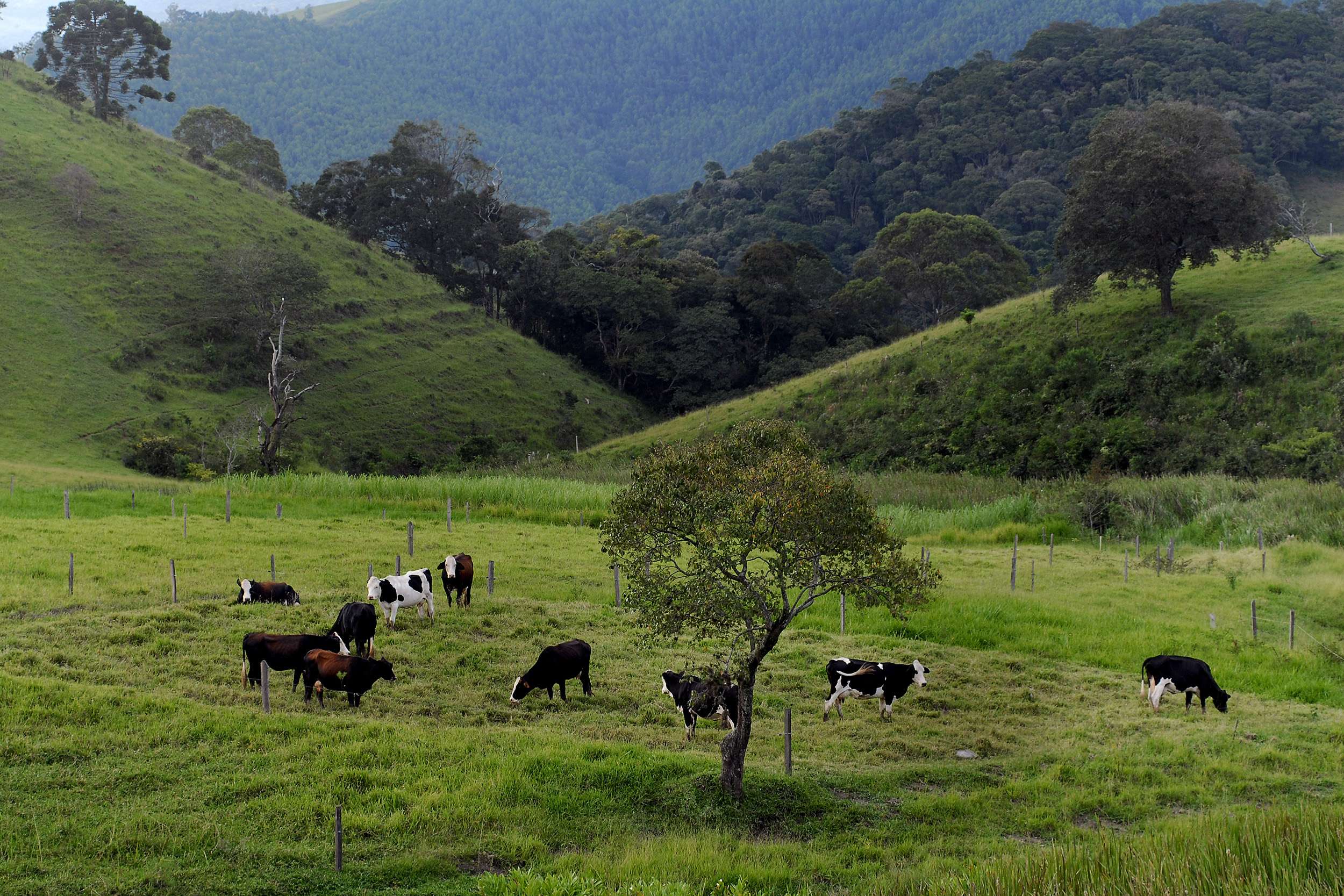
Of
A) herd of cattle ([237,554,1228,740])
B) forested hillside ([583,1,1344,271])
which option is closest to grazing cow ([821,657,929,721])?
herd of cattle ([237,554,1228,740])

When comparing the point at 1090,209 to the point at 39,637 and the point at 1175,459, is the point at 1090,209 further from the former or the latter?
the point at 39,637

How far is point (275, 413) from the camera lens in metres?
54.2

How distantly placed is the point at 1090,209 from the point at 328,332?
149ft

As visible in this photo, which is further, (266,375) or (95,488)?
(266,375)

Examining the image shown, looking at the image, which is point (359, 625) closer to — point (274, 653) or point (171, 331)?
point (274, 653)

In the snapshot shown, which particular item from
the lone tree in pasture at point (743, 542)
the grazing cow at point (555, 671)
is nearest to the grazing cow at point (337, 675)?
the grazing cow at point (555, 671)

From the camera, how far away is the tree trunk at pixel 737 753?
12.2m

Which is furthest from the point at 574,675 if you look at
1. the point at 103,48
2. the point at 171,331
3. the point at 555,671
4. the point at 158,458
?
the point at 103,48

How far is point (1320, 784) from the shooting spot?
1301 centimetres

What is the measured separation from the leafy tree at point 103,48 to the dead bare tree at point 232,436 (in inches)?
1463

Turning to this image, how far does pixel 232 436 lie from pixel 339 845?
45821mm

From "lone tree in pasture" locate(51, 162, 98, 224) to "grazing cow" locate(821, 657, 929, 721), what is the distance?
2466 inches

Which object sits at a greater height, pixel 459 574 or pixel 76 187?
pixel 76 187

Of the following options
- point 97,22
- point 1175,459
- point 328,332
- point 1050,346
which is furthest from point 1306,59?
point 97,22
